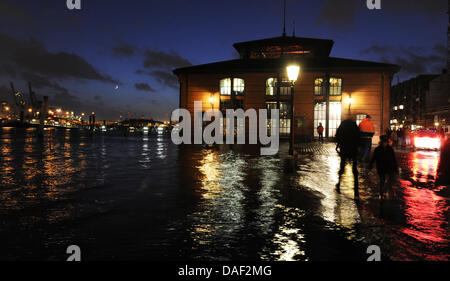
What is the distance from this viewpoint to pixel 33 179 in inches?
336

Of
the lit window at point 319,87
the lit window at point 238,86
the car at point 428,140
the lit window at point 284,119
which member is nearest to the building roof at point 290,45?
the lit window at point 319,87

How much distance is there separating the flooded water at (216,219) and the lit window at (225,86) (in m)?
22.6

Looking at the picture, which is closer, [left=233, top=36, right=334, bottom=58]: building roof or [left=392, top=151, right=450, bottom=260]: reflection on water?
[left=392, top=151, right=450, bottom=260]: reflection on water

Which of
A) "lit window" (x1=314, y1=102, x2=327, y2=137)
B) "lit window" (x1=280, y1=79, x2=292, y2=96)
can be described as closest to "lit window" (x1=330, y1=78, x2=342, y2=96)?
"lit window" (x1=314, y1=102, x2=327, y2=137)

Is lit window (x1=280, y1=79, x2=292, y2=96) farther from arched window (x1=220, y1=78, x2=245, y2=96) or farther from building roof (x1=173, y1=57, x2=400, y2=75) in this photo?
arched window (x1=220, y1=78, x2=245, y2=96)

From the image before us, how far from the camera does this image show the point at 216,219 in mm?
5016

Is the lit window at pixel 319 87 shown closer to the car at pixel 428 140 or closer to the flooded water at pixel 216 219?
the car at pixel 428 140

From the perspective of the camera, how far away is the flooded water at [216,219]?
3732 mm

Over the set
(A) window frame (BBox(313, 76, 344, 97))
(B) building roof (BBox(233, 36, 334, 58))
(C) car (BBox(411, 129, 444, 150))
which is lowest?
(C) car (BBox(411, 129, 444, 150))

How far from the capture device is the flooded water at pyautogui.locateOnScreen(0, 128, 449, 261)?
12.2 ft

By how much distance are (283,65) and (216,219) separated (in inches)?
1046

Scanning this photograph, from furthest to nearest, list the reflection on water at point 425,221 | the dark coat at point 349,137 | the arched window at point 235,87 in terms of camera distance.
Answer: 1. the arched window at point 235,87
2. the dark coat at point 349,137
3. the reflection on water at point 425,221

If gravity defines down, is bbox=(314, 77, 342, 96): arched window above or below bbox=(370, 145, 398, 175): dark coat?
above
